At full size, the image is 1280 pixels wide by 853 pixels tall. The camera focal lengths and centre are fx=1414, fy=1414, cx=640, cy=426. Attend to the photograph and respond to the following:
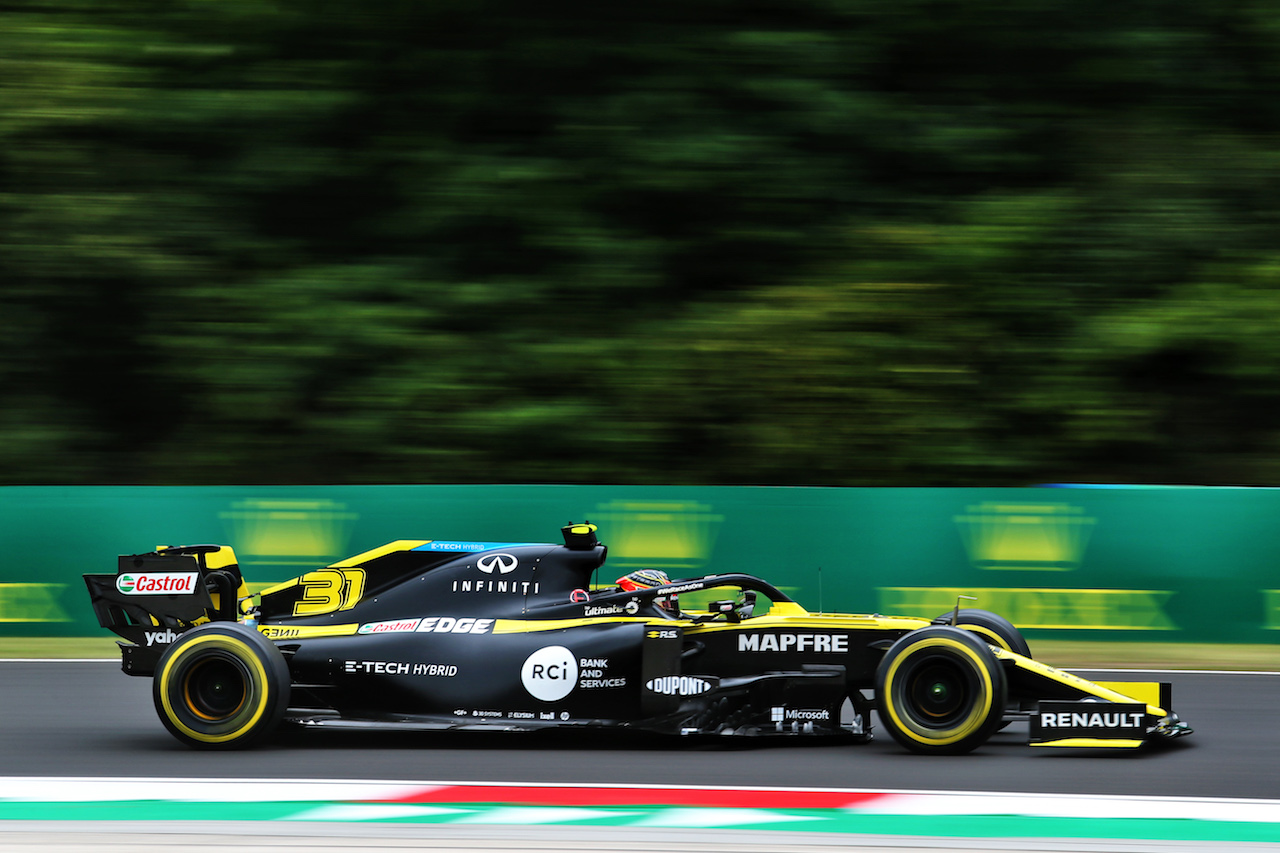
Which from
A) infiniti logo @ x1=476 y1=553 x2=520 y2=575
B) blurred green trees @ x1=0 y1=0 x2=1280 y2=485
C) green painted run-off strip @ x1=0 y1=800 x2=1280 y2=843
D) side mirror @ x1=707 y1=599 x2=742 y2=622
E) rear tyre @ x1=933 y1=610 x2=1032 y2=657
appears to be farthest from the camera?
blurred green trees @ x1=0 y1=0 x2=1280 y2=485

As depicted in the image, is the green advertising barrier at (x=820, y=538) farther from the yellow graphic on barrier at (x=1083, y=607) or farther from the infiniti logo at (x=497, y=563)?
the infiniti logo at (x=497, y=563)

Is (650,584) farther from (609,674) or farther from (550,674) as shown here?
(550,674)

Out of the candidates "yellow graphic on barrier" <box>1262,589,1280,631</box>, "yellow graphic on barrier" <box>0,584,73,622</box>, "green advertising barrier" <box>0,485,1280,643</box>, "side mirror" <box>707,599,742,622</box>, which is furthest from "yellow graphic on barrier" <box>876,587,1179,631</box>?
"yellow graphic on barrier" <box>0,584,73,622</box>

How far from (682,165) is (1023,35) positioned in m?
5.24

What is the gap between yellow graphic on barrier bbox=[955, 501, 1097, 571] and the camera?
37.9ft

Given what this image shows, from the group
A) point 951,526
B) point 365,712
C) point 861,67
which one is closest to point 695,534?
point 951,526

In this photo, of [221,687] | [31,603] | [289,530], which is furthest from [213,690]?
[31,603]

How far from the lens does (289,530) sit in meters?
12.2

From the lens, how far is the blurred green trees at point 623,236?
693 inches

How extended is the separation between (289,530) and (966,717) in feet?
22.9

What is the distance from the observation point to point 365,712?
7500 mm

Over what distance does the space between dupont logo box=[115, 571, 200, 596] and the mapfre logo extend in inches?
79.6

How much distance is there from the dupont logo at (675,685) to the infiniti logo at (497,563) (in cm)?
107

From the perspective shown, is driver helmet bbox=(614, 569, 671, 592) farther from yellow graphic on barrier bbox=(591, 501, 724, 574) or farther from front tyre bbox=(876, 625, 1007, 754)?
yellow graphic on barrier bbox=(591, 501, 724, 574)
